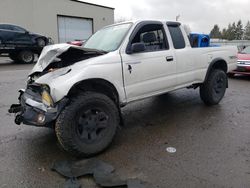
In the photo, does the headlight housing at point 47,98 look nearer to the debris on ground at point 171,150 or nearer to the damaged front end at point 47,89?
the damaged front end at point 47,89

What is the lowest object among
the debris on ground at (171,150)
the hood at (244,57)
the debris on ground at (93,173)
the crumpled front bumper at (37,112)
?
the debris on ground at (93,173)

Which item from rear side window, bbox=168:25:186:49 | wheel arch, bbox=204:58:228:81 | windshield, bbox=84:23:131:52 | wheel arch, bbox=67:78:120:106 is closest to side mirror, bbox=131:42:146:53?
windshield, bbox=84:23:131:52

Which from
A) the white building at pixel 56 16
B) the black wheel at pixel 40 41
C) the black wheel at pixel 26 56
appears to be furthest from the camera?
the white building at pixel 56 16

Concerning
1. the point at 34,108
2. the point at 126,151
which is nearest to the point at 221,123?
the point at 126,151

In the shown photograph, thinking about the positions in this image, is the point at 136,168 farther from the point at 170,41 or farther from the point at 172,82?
the point at 170,41

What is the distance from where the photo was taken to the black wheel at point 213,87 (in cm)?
561

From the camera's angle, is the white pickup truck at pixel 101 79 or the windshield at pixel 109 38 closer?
the white pickup truck at pixel 101 79

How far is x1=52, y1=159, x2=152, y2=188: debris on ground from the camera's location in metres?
2.74

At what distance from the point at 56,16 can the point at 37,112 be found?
23.4 m

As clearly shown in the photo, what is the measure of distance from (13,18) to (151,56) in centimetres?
2157

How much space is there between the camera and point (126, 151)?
3582 millimetres

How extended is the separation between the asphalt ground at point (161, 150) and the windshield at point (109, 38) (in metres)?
1.55

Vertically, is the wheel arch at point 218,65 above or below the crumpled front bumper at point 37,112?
above

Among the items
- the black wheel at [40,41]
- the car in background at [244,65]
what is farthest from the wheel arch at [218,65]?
the black wheel at [40,41]
